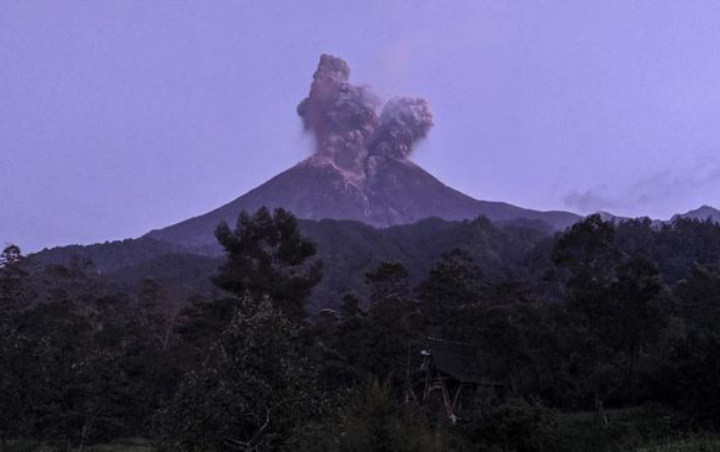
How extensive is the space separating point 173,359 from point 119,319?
1330cm

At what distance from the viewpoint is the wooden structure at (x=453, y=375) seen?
40.2 meters

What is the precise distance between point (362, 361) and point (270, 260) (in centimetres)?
814

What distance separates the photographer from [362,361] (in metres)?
41.3

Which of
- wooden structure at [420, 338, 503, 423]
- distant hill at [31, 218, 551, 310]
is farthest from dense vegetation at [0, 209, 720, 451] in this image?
distant hill at [31, 218, 551, 310]

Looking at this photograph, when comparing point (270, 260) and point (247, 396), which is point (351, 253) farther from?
point (247, 396)

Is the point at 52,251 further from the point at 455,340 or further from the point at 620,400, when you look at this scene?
the point at 620,400

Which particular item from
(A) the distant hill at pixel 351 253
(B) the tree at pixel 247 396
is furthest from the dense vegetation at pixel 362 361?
(A) the distant hill at pixel 351 253

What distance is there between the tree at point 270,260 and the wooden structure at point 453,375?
8.09m

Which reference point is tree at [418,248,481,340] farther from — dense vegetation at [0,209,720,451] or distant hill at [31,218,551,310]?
distant hill at [31,218,551,310]

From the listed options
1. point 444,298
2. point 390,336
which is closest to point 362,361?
point 390,336

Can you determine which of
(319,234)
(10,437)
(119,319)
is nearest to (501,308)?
(10,437)

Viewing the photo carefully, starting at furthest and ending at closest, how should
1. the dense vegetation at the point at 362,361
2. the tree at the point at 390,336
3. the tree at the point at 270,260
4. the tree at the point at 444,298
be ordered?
1. the tree at the point at 444,298
2. the tree at the point at 390,336
3. the tree at the point at 270,260
4. the dense vegetation at the point at 362,361

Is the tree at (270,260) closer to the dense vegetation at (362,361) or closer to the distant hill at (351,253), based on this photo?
the dense vegetation at (362,361)

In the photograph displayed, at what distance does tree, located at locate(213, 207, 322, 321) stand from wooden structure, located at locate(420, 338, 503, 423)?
8.09 metres
